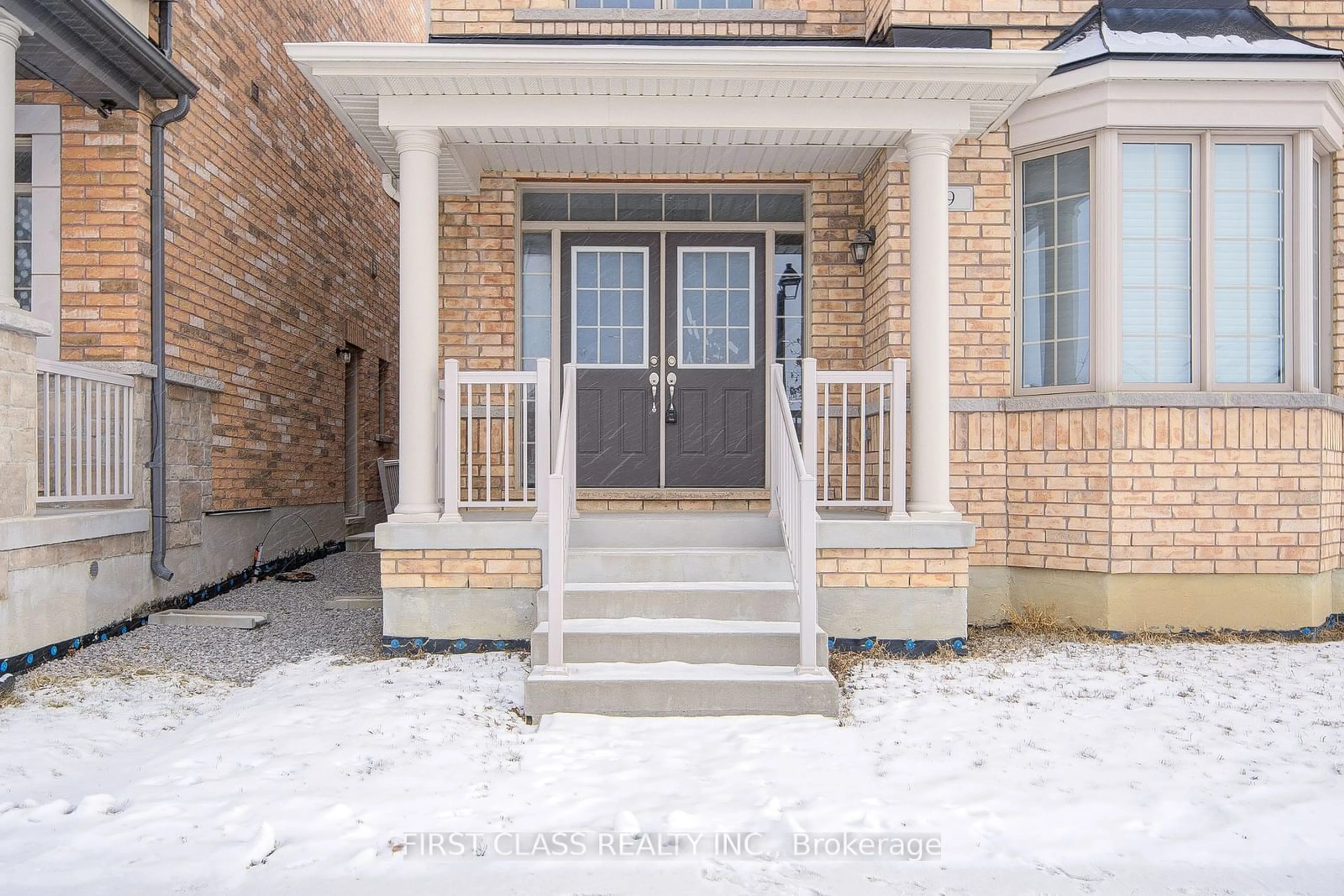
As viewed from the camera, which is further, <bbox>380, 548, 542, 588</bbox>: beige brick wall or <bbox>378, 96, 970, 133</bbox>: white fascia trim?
<bbox>378, 96, 970, 133</bbox>: white fascia trim

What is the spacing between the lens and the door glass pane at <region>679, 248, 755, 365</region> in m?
6.31

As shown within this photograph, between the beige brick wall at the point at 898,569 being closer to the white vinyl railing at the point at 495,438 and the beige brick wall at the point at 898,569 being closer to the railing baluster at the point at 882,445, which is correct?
the railing baluster at the point at 882,445

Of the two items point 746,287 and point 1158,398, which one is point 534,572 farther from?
point 1158,398

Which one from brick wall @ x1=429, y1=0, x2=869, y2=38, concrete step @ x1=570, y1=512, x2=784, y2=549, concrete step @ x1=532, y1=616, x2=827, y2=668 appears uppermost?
brick wall @ x1=429, y1=0, x2=869, y2=38

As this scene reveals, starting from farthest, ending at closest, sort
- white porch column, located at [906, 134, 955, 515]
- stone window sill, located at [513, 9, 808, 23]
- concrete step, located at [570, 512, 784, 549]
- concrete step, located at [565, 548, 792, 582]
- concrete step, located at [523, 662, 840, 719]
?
stone window sill, located at [513, 9, 808, 23] → concrete step, located at [570, 512, 784, 549] → white porch column, located at [906, 134, 955, 515] → concrete step, located at [565, 548, 792, 582] → concrete step, located at [523, 662, 840, 719]

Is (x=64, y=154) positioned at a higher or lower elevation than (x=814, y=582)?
higher

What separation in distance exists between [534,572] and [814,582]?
155cm

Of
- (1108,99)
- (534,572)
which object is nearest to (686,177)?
(1108,99)

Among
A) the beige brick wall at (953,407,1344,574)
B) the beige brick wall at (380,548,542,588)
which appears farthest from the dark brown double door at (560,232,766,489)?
the beige brick wall at (953,407,1344,574)

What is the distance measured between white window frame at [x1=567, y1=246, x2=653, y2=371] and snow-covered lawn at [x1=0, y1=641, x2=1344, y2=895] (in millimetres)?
2628

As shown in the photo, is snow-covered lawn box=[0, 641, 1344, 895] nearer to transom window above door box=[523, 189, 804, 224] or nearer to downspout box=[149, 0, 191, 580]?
downspout box=[149, 0, 191, 580]

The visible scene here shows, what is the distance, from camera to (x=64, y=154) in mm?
5312

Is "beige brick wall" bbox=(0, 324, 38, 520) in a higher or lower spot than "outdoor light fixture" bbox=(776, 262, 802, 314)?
lower

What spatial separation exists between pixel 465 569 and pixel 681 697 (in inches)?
60.4
